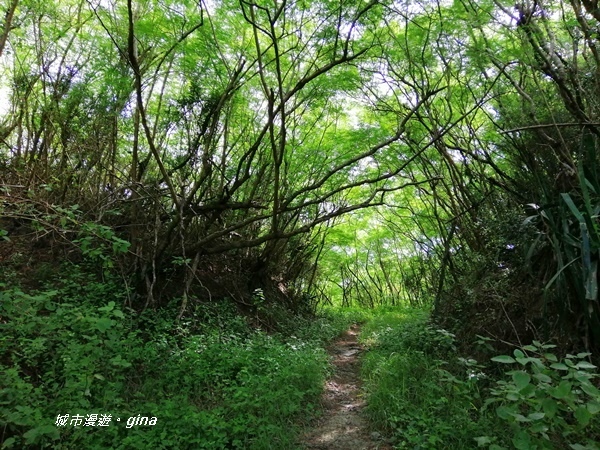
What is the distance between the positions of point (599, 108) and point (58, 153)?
7175 mm

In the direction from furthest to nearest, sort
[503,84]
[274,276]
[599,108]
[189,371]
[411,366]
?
[274,276] → [503,84] → [411,366] → [189,371] → [599,108]

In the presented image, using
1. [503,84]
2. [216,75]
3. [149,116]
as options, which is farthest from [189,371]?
[503,84]

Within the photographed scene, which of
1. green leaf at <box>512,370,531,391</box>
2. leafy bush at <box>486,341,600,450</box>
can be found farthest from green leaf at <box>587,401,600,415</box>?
green leaf at <box>512,370,531,391</box>

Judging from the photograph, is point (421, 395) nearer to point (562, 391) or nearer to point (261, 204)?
point (562, 391)

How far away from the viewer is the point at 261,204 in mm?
5742

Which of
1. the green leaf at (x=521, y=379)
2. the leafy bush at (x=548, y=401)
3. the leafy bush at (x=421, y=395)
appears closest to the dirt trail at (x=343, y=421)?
the leafy bush at (x=421, y=395)

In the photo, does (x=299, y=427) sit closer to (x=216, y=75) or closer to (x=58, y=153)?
(x=216, y=75)

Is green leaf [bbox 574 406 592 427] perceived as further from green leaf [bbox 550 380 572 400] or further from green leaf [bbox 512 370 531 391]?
green leaf [bbox 512 370 531 391]

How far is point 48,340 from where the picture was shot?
309 centimetres

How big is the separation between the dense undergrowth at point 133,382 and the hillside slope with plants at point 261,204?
0.08ft

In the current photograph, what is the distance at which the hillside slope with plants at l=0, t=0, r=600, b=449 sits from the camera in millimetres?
2721

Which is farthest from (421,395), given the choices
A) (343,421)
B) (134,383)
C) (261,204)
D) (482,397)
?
(261,204)

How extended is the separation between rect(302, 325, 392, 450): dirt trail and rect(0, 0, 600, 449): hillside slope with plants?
0.58 feet

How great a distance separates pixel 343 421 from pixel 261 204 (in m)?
3.33
